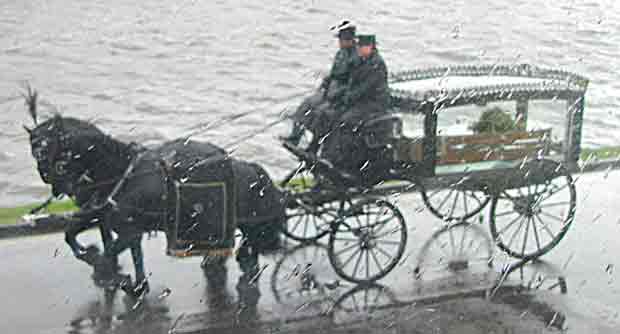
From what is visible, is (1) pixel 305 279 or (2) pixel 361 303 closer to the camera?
(2) pixel 361 303

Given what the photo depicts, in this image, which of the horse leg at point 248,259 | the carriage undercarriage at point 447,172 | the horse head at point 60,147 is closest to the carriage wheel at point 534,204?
the carriage undercarriage at point 447,172

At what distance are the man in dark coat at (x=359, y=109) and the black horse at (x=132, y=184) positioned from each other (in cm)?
64

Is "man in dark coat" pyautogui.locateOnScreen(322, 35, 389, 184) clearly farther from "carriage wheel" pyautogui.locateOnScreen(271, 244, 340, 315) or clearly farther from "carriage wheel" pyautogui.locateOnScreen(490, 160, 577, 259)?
"carriage wheel" pyautogui.locateOnScreen(490, 160, 577, 259)

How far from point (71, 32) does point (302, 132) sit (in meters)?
9.98

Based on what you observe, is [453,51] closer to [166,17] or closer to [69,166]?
[166,17]

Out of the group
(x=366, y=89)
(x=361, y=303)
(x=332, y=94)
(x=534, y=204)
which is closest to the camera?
(x=361, y=303)

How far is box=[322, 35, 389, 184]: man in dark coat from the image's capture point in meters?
6.64

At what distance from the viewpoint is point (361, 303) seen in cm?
654

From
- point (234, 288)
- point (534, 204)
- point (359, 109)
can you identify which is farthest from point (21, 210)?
point (534, 204)

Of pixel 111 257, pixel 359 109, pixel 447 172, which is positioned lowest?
pixel 111 257

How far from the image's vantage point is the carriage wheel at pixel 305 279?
258 inches

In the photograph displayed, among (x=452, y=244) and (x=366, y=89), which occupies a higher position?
(x=366, y=89)

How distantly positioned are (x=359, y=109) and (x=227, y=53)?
32.5 ft

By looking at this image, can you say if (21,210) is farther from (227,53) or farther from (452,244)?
(227,53)
